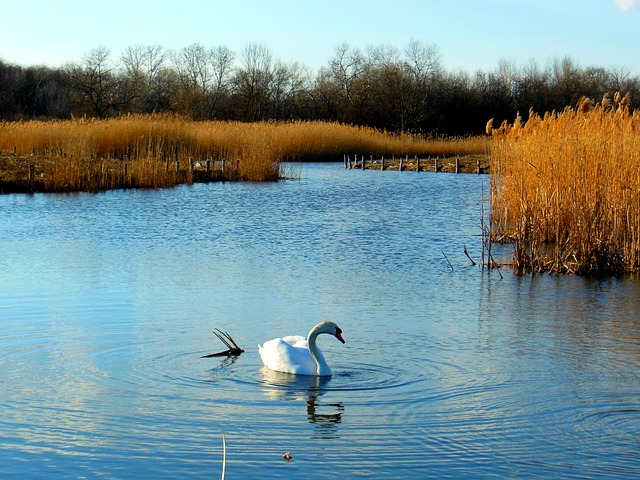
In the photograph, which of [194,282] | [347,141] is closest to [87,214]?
[194,282]

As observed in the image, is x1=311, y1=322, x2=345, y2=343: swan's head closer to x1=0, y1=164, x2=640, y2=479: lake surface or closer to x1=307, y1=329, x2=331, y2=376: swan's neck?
x1=307, y1=329, x2=331, y2=376: swan's neck

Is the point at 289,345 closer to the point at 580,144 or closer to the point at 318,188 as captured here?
the point at 580,144

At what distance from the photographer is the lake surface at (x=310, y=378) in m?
4.82

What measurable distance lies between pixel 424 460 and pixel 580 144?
24.2 feet

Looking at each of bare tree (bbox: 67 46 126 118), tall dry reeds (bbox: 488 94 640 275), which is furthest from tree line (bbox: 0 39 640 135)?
tall dry reeds (bbox: 488 94 640 275)

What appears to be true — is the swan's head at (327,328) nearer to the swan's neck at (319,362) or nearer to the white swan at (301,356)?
the white swan at (301,356)

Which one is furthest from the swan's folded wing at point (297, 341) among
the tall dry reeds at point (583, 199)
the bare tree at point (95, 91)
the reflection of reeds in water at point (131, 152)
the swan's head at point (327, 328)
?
the bare tree at point (95, 91)

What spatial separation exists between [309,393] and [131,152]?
24020 millimetres

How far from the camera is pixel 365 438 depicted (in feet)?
16.7

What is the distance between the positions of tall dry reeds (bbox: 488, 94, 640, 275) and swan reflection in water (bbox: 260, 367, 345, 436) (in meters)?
5.38

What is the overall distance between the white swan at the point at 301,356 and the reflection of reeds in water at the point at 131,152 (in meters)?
17.2

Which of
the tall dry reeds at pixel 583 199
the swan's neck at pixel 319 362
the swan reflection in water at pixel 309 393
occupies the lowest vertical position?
the swan reflection in water at pixel 309 393

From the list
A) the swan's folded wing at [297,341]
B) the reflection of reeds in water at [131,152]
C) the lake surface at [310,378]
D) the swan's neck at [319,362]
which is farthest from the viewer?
the reflection of reeds in water at [131,152]

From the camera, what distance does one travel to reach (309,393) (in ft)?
19.7
